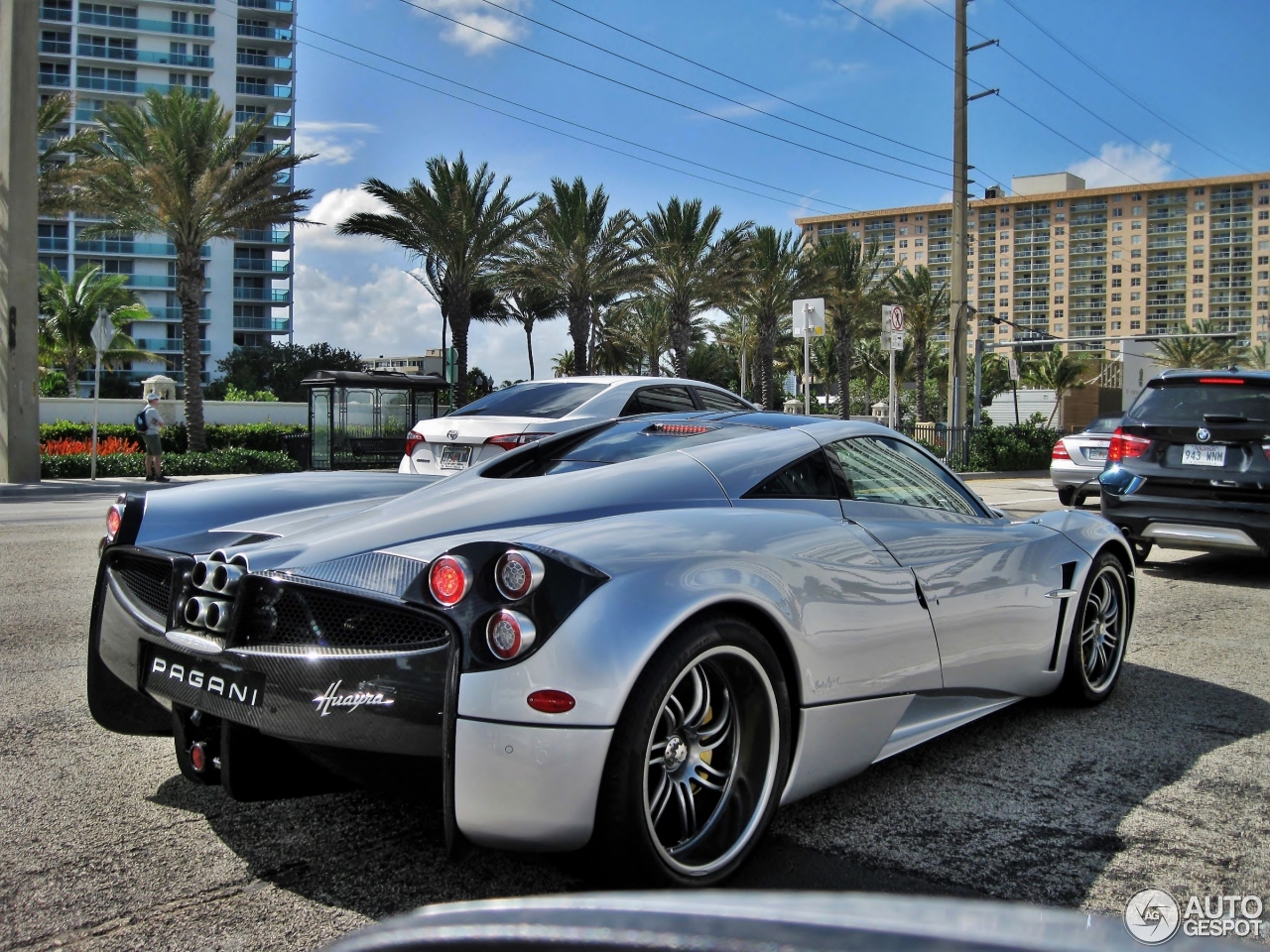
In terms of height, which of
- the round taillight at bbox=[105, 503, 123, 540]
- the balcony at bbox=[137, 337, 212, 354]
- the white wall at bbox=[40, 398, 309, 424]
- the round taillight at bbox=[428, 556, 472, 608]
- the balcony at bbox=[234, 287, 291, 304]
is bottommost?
the round taillight at bbox=[428, 556, 472, 608]

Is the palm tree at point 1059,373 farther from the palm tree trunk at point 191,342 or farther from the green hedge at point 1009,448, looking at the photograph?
the palm tree trunk at point 191,342

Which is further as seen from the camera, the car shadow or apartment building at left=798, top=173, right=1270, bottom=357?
apartment building at left=798, top=173, right=1270, bottom=357

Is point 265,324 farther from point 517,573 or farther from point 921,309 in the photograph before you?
point 517,573

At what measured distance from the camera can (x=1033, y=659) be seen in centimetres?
397

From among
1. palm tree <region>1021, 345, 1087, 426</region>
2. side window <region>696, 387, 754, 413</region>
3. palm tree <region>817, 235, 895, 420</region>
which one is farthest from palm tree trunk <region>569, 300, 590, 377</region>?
palm tree <region>1021, 345, 1087, 426</region>

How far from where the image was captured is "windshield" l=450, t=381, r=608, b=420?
9047mm

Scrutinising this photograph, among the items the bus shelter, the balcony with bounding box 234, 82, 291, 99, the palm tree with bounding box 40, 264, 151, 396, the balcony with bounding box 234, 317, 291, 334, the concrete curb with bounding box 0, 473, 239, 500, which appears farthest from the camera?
the balcony with bounding box 234, 82, 291, 99

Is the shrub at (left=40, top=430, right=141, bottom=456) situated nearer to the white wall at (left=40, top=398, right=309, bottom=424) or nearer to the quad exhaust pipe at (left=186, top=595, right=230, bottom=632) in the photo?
the white wall at (left=40, top=398, right=309, bottom=424)

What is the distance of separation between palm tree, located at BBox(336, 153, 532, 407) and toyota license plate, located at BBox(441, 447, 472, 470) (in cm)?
1989

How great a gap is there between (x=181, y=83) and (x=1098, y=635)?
91.5 m

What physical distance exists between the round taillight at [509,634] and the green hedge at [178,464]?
21.4 m

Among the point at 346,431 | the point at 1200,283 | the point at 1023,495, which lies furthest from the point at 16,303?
the point at 1200,283

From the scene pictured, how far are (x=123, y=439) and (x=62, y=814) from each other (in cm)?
2623

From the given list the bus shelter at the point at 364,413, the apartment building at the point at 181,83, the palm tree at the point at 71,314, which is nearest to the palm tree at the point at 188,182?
the bus shelter at the point at 364,413
